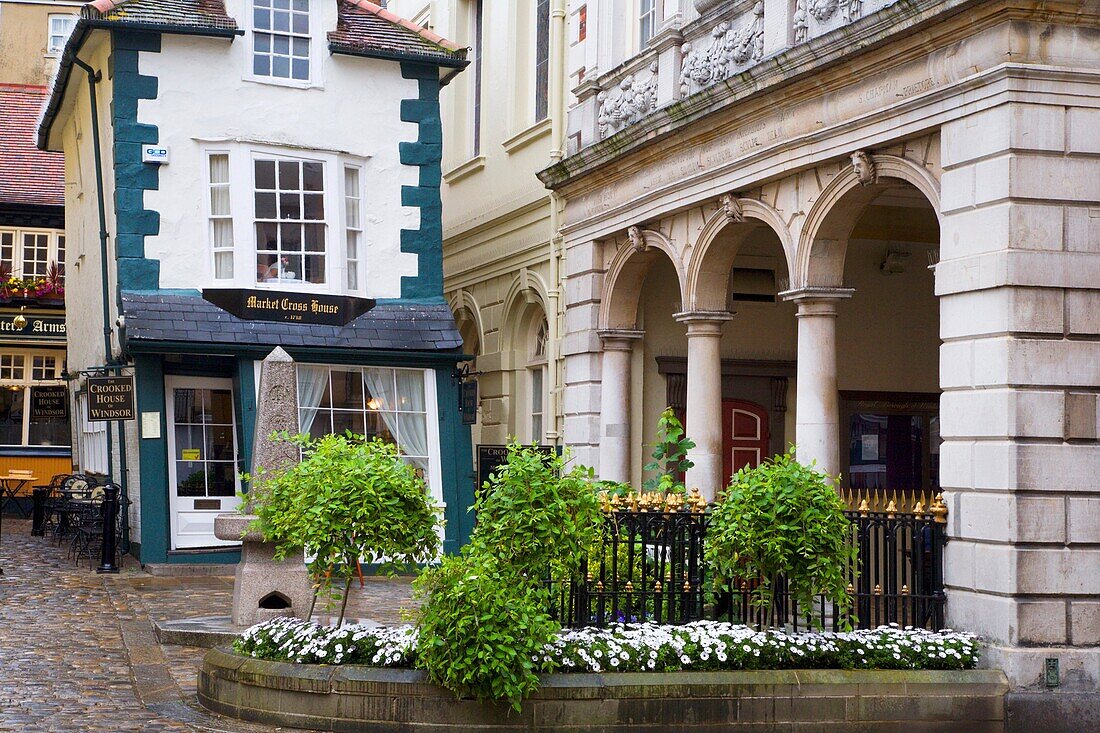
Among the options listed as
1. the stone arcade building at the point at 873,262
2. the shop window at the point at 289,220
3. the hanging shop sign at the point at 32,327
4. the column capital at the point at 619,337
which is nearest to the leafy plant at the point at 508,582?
the stone arcade building at the point at 873,262

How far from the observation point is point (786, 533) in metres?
10.2

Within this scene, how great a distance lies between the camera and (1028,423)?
10.4 metres

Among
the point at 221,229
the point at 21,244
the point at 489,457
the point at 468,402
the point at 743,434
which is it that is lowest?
the point at 489,457

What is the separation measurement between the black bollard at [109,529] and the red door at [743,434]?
7.68m

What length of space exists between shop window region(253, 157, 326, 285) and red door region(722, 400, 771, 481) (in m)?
5.64

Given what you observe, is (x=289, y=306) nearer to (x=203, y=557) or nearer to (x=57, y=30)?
(x=203, y=557)

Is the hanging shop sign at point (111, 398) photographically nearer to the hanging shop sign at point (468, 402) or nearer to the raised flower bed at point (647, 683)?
the hanging shop sign at point (468, 402)

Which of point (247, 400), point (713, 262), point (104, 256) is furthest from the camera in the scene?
point (104, 256)

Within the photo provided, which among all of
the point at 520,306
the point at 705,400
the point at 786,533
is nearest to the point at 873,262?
the point at 705,400

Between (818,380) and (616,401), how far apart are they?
458 cm

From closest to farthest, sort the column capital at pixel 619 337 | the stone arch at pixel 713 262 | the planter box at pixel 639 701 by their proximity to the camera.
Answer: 1. the planter box at pixel 639 701
2. the stone arch at pixel 713 262
3. the column capital at pixel 619 337

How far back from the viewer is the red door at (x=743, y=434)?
18.0 m

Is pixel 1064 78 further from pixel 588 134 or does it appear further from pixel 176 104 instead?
pixel 176 104

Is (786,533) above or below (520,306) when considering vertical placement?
below
